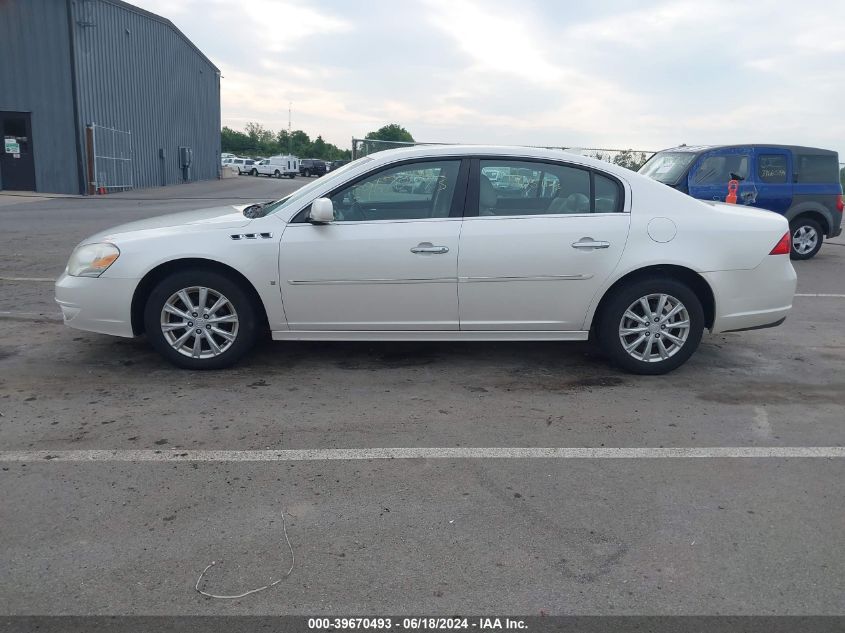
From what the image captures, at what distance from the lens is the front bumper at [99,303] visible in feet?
17.2

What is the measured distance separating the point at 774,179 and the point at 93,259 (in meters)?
10.5

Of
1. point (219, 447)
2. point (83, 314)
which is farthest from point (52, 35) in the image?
point (219, 447)

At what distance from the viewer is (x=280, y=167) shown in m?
61.8

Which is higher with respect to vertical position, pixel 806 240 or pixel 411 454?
pixel 806 240

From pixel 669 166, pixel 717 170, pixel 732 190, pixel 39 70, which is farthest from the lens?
pixel 39 70

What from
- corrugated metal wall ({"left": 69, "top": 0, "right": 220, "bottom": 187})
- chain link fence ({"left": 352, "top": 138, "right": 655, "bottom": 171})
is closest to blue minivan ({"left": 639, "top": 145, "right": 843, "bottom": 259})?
chain link fence ({"left": 352, "top": 138, "right": 655, "bottom": 171})

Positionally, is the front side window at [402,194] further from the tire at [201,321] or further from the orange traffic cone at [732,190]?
the orange traffic cone at [732,190]

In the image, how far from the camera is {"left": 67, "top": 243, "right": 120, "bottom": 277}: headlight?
525cm

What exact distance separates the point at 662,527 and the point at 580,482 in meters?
0.52

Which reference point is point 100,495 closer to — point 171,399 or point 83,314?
point 171,399

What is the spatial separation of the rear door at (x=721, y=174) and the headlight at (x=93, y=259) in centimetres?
908

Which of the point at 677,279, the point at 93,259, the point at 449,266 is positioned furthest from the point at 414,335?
the point at 93,259

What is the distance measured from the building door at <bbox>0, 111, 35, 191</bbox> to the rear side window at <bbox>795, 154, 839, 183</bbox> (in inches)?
901

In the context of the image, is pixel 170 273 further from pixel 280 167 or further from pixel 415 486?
pixel 280 167
